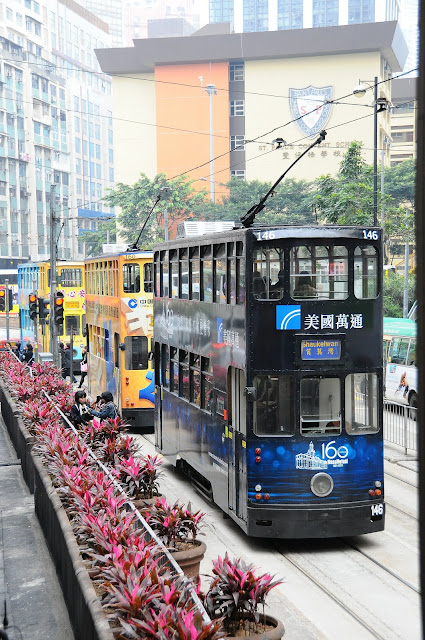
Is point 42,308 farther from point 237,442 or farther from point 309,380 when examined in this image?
point 309,380

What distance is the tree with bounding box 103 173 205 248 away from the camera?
225 feet

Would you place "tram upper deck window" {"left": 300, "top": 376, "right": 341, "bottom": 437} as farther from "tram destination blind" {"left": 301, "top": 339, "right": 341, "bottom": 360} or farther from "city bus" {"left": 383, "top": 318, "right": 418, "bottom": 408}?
"city bus" {"left": 383, "top": 318, "right": 418, "bottom": 408}

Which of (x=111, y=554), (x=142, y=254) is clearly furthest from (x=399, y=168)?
(x=111, y=554)

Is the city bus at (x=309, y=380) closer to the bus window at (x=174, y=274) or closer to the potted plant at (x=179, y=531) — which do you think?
the potted plant at (x=179, y=531)

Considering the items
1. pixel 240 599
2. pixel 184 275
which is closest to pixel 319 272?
pixel 184 275

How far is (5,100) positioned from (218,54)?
25.8 m

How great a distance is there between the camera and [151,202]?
69.1 m

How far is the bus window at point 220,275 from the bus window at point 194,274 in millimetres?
1141

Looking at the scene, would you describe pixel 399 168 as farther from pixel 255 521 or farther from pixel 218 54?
pixel 255 521

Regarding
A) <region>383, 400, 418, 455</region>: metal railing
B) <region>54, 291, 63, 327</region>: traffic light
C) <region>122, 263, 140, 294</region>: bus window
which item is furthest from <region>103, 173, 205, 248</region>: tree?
<region>383, 400, 418, 455</region>: metal railing

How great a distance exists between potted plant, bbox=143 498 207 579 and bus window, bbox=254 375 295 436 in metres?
2.73

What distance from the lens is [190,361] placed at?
15141 mm

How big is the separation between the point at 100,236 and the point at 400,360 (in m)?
61.0

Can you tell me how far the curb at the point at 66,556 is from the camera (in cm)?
641
